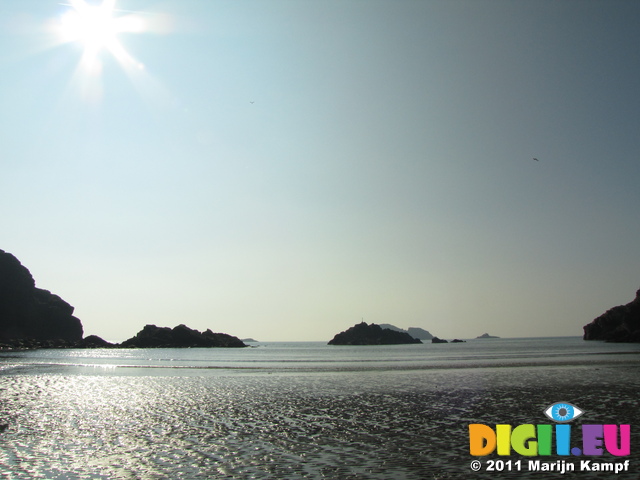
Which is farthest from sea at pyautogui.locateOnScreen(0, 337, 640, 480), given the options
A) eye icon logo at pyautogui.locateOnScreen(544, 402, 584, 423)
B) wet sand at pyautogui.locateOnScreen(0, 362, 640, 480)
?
eye icon logo at pyautogui.locateOnScreen(544, 402, 584, 423)

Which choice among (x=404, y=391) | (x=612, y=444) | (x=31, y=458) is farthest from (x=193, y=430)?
(x=404, y=391)

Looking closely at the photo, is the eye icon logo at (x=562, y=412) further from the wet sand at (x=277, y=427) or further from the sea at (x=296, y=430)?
the sea at (x=296, y=430)

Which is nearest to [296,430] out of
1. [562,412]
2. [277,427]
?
[277,427]

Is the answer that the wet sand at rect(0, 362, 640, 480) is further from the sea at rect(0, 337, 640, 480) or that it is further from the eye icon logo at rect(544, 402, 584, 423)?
the eye icon logo at rect(544, 402, 584, 423)

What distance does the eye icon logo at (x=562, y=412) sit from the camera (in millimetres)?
25175

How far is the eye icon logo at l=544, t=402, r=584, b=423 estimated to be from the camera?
25.2 meters

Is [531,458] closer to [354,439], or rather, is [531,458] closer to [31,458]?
[354,439]

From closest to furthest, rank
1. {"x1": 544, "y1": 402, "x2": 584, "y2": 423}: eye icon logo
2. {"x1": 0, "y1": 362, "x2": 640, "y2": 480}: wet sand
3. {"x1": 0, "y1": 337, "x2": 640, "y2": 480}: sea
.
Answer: {"x1": 0, "y1": 337, "x2": 640, "y2": 480}: sea < {"x1": 0, "y1": 362, "x2": 640, "y2": 480}: wet sand < {"x1": 544, "y1": 402, "x2": 584, "y2": 423}: eye icon logo

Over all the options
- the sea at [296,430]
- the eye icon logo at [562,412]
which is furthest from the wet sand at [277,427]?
the eye icon logo at [562,412]

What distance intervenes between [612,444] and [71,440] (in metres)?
23.9

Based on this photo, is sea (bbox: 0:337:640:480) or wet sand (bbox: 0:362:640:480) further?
wet sand (bbox: 0:362:640:480)

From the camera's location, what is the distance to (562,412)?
90.8 ft

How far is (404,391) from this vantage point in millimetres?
39469

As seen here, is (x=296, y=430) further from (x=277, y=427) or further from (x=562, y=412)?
(x=562, y=412)
